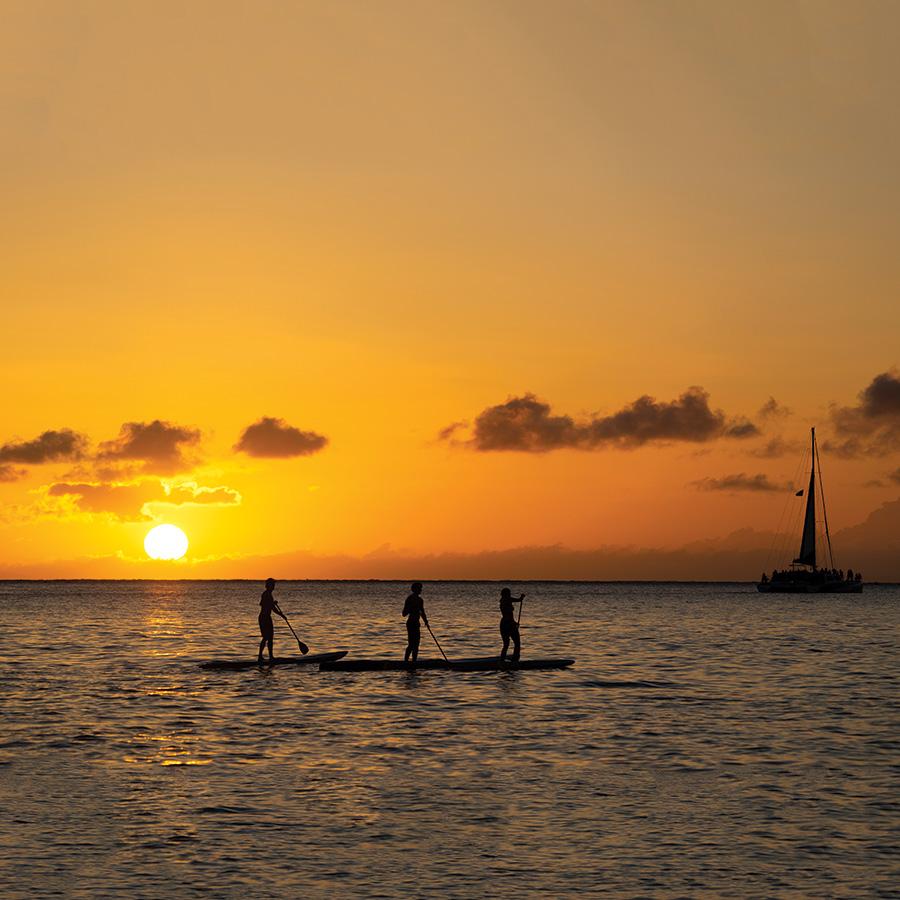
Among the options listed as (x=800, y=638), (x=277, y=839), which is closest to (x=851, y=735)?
(x=277, y=839)

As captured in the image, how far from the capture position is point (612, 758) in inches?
958

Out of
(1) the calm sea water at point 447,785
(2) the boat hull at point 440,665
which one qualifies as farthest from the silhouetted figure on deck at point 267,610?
(2) the boat hull at point 440,665

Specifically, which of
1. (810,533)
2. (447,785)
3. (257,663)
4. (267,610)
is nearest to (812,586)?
(810,533)

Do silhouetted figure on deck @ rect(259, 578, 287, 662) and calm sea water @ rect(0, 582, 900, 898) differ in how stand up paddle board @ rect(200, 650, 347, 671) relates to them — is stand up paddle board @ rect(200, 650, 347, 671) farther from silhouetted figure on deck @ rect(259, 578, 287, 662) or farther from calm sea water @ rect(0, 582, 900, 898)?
calm sea water @ rect(0, 582, 900, 898)

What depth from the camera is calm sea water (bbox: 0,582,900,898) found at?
15156 millimetres

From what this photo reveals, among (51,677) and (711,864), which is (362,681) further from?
(711,864)

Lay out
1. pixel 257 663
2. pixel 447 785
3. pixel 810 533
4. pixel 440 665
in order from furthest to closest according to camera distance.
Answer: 1. pixel 810 533
2. pixel 257 663
3. pixel 440 665
4. pixel 447 785

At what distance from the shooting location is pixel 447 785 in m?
21.1

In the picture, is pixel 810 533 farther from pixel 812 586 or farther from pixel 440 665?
pixel 440 665

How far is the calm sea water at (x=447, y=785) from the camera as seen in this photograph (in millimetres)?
15156

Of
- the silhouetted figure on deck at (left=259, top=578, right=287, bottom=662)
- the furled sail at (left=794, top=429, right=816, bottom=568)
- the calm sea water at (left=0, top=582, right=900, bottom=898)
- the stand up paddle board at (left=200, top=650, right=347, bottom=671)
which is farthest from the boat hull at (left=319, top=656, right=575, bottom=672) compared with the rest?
the furled sail at (left=794, top=429, right=816, bottom=568)

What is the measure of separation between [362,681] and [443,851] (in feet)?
84.2

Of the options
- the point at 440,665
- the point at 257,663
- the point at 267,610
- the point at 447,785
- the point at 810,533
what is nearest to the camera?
the point at 447,785

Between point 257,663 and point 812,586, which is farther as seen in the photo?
point 812,586
